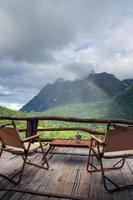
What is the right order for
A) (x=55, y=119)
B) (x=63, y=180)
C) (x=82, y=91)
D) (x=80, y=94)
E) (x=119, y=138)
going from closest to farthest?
(x=119, y=138) < (x=63, y=180) < (x=55, y=119) < (x=80, y=94) < (x=82, y=91)

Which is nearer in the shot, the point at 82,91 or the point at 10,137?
the point at 10,137

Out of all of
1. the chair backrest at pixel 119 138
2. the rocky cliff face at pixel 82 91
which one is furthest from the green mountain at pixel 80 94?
the chair backrest at pixel 119 138

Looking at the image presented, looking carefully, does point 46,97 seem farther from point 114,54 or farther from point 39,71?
point 114,54

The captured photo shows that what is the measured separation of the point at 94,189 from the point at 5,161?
2037 millimetres

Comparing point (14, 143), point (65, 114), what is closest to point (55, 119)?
point (14, 143)

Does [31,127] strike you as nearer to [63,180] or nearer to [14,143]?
[14,143]

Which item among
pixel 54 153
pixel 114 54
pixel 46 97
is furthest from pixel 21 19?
pixel 114 54

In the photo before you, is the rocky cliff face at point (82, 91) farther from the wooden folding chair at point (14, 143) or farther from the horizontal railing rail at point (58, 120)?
the wooden folding chair at point (14, 143)

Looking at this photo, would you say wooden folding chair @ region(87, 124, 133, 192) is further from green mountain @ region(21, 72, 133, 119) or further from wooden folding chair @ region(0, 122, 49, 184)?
green mountain @ region(21, 72, 133, 119)

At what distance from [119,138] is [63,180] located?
98 centimetres

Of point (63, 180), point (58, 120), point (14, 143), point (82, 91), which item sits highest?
point (82, 91)

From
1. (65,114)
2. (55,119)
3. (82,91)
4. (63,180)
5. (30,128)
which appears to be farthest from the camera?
(82,91)

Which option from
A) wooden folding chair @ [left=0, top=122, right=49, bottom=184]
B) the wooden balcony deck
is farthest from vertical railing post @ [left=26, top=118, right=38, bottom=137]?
wooden folding chair @ [left=0, top=122, right=49, bottom=184]

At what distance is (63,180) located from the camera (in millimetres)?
3408
